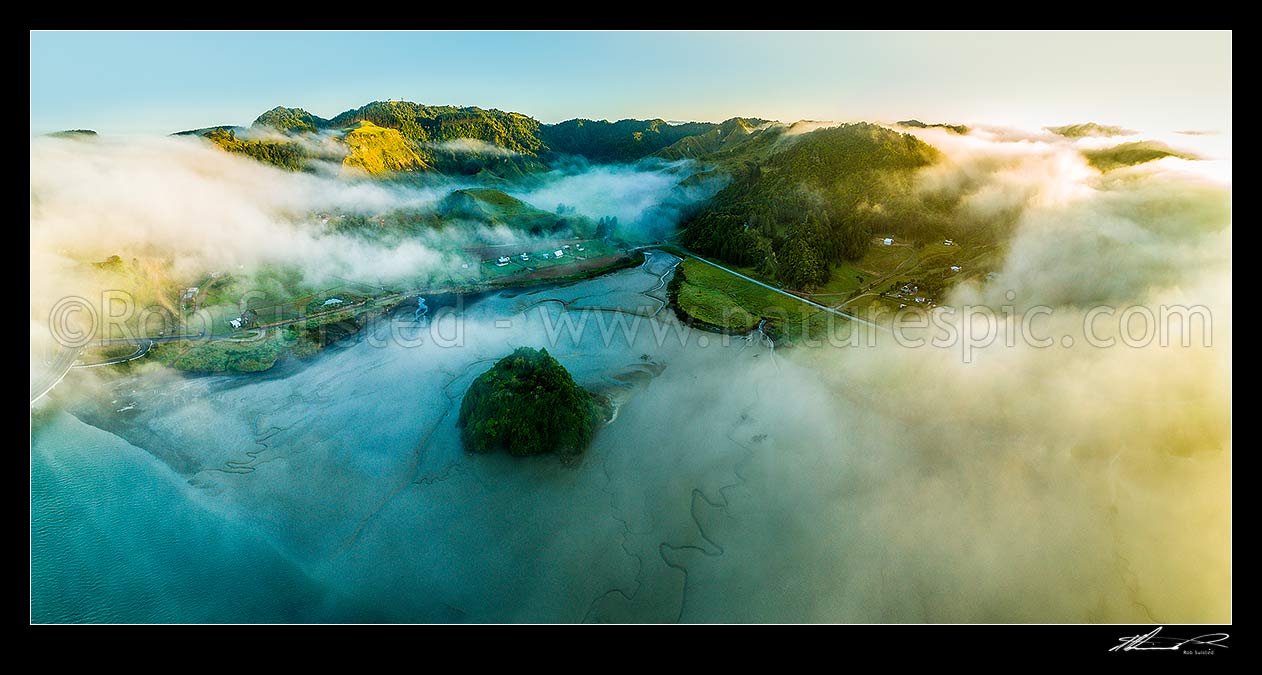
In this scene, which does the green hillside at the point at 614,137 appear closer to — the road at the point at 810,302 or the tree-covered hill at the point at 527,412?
the road at the point at 810,302

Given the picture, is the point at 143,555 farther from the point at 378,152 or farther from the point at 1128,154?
the point at 378,152

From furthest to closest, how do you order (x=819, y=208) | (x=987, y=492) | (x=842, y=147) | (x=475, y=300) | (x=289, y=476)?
(x=842, y=147) → (x=819, y=208) → (x=475, y=300) → (x=289, y=476) → (x=987, y=492)

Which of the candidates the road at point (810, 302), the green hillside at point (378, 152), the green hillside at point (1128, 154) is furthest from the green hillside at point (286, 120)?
the green hillside at point (1128, 154)

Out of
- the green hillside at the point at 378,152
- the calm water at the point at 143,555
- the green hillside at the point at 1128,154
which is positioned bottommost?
the calm water at the point at 143,555

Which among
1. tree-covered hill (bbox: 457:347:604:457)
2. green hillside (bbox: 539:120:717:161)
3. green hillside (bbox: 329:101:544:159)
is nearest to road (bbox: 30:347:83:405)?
tree-covered hill (bbox: 457:347:604:457)

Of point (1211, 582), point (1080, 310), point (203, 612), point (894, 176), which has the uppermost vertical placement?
point (894, 176)

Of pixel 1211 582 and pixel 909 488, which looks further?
pixel 909 488

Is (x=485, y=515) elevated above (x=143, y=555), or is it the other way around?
(x=485, y=515)

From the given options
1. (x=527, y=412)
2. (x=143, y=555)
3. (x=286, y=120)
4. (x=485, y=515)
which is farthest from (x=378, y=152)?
(x=485, y=515)

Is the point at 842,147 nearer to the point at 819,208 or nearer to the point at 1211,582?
the point at 819,208

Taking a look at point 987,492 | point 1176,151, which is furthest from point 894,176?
point 987,492
